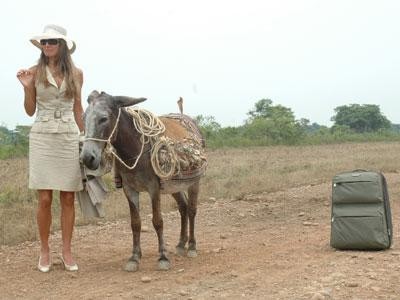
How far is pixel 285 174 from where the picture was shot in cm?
1332

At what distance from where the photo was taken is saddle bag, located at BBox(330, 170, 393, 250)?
18.6ft

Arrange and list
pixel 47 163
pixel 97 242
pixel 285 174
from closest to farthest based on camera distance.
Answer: pixel 47 163 < pixel 97 242 < pixel 285 174

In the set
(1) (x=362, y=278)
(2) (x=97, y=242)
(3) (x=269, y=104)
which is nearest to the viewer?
(1) (x=362, y=278)

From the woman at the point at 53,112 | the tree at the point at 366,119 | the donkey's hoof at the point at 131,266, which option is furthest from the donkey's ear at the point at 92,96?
the tree at the point at 366,119

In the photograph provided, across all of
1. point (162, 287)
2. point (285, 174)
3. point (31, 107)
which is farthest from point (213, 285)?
point (285, 174)

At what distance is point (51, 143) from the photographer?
5324mm

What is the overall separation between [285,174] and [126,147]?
831 cm

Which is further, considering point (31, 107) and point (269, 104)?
point (269, 104)

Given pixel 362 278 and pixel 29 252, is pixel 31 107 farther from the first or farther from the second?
pixel 362 278

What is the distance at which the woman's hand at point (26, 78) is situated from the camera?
5.23m

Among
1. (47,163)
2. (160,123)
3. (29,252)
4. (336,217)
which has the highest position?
(160,123)

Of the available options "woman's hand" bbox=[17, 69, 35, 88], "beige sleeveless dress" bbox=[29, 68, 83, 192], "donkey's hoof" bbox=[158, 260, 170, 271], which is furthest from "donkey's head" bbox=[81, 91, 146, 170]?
"donkey's hoof" bbox=[158, 260, 170, 271]

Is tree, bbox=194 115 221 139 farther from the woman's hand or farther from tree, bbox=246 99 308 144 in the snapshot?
the woman's hand

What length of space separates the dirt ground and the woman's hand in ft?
5.81
